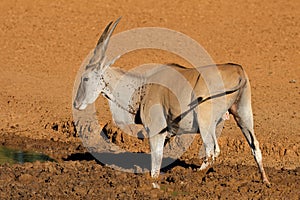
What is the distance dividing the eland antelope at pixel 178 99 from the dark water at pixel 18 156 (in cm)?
261

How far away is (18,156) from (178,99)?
11.6 ft

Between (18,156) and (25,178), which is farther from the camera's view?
(18,156)

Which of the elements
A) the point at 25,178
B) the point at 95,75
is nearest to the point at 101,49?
the point at 95,75

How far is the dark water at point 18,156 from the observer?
1149 cm

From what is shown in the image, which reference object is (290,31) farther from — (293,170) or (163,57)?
(293,170)

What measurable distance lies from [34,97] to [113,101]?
228 inches

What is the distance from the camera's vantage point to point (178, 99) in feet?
29.8

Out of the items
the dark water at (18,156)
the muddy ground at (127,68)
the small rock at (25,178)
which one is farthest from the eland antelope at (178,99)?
the dark water at (18,156)

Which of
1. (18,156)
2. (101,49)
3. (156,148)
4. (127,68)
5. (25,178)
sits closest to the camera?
(101,49)

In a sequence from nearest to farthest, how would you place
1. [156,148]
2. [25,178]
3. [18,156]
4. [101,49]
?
[101,49], [156,148], [25,178], [18,156]

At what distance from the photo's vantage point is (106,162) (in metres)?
10.9

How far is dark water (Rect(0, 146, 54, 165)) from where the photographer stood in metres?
11.5

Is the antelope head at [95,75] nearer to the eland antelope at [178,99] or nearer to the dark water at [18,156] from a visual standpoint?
the eland antelope at [178,99]

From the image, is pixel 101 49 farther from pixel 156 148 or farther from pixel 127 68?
pixel 127 68
